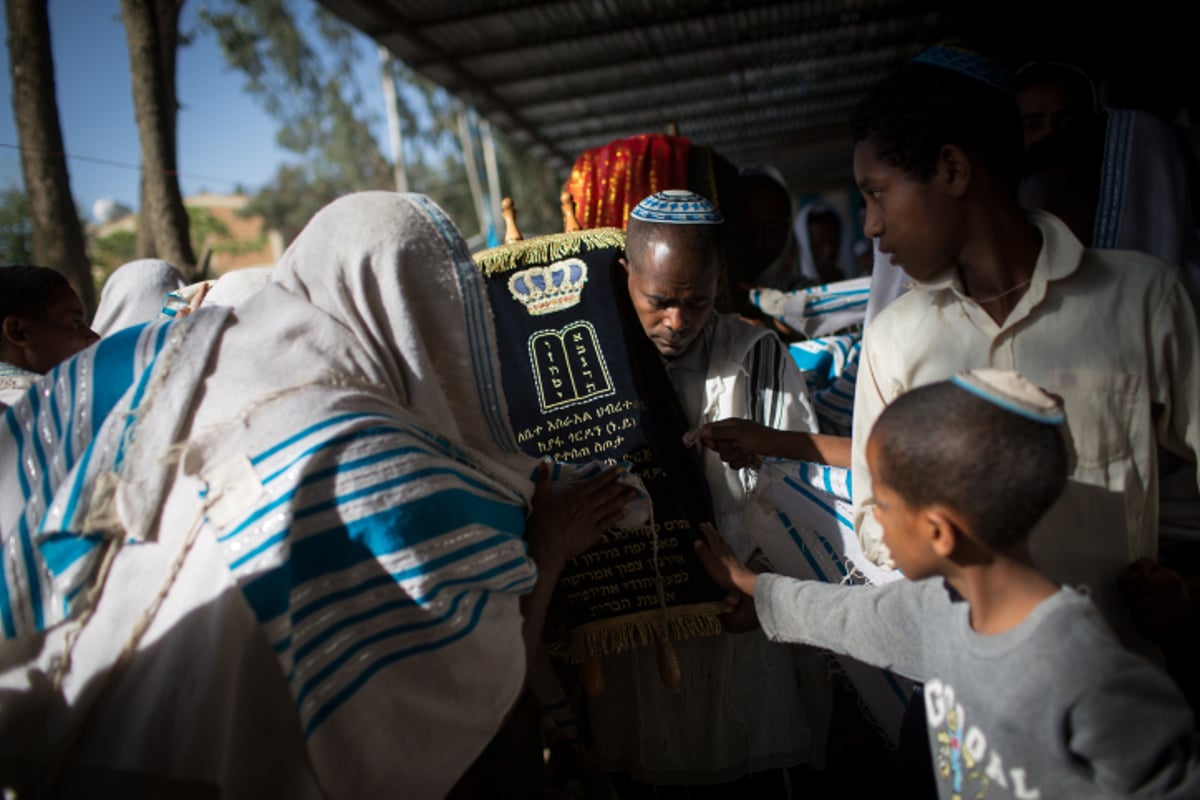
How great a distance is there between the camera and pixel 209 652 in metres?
1.31

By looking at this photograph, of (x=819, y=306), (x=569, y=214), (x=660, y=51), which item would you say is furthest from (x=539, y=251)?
(x=660, y=51)

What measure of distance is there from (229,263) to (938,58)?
40.6m

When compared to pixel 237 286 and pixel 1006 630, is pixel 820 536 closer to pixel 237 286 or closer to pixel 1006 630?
pixel 1006 630

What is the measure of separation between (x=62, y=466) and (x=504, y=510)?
2.81ft

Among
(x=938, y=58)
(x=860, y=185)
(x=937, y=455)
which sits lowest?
(x=937, y=455)

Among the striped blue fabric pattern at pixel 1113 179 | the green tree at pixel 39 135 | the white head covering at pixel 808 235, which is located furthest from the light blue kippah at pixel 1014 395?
the green tree at pixel 39 135

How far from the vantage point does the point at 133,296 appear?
334 centimetres

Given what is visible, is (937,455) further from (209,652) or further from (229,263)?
(229,263)

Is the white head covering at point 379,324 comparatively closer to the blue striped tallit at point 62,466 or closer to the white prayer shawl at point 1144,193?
the blue striped tallit at point 62,466

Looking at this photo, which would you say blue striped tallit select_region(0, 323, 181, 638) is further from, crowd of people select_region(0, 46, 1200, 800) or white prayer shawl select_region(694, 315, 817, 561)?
white prayer shawl select_region(694, 315, 817, 561)

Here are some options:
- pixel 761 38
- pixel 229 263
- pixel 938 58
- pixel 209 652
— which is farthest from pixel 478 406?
pixel 229 263

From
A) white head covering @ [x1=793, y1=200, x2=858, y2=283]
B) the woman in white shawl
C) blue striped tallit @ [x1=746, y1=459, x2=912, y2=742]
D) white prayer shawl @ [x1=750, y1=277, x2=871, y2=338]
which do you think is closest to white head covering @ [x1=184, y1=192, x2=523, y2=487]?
the woman in white shawl

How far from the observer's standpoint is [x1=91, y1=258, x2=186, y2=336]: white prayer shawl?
10.9 ft

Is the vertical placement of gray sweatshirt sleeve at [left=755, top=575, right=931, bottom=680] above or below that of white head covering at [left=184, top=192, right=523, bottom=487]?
below
